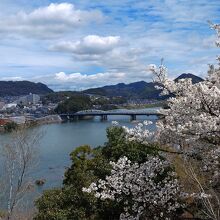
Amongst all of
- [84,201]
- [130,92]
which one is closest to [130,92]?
[130,92]

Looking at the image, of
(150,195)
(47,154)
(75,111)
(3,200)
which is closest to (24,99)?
(75,111)

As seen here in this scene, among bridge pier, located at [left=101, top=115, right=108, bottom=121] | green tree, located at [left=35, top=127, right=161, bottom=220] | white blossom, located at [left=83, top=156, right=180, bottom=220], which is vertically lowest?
bridge pier, located at [left=101, top=115, right=108, bottom=121]

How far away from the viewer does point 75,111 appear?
7288 cm

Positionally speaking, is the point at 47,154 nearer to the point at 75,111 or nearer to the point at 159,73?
the point at 159,73

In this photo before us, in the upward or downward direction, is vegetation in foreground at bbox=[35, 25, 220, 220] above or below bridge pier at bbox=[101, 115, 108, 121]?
above

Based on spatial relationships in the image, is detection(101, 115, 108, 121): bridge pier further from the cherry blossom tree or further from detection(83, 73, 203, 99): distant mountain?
the cherry blossom tree

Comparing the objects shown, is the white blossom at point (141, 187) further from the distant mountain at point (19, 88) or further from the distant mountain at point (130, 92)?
the distant mountain at point (19, 88)

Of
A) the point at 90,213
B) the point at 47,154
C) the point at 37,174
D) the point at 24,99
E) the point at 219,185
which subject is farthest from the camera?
the point at 24,99

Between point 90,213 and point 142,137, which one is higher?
point 142,137

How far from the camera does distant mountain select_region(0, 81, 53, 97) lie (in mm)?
155375

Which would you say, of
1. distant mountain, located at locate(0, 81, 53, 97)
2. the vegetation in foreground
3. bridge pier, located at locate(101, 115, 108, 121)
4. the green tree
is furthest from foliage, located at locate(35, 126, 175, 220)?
distant mountain, located at locate(0, 81, 53, 97)

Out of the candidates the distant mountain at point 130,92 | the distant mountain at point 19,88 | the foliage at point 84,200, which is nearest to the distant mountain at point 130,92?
the distant mountain at point 130,92

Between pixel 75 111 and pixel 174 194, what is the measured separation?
2678 inches

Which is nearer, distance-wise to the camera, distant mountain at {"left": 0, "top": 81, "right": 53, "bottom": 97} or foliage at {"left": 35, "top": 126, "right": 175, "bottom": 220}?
foliage at {"left": 35, "top": 126, "right": 175, "bottom": 220}
